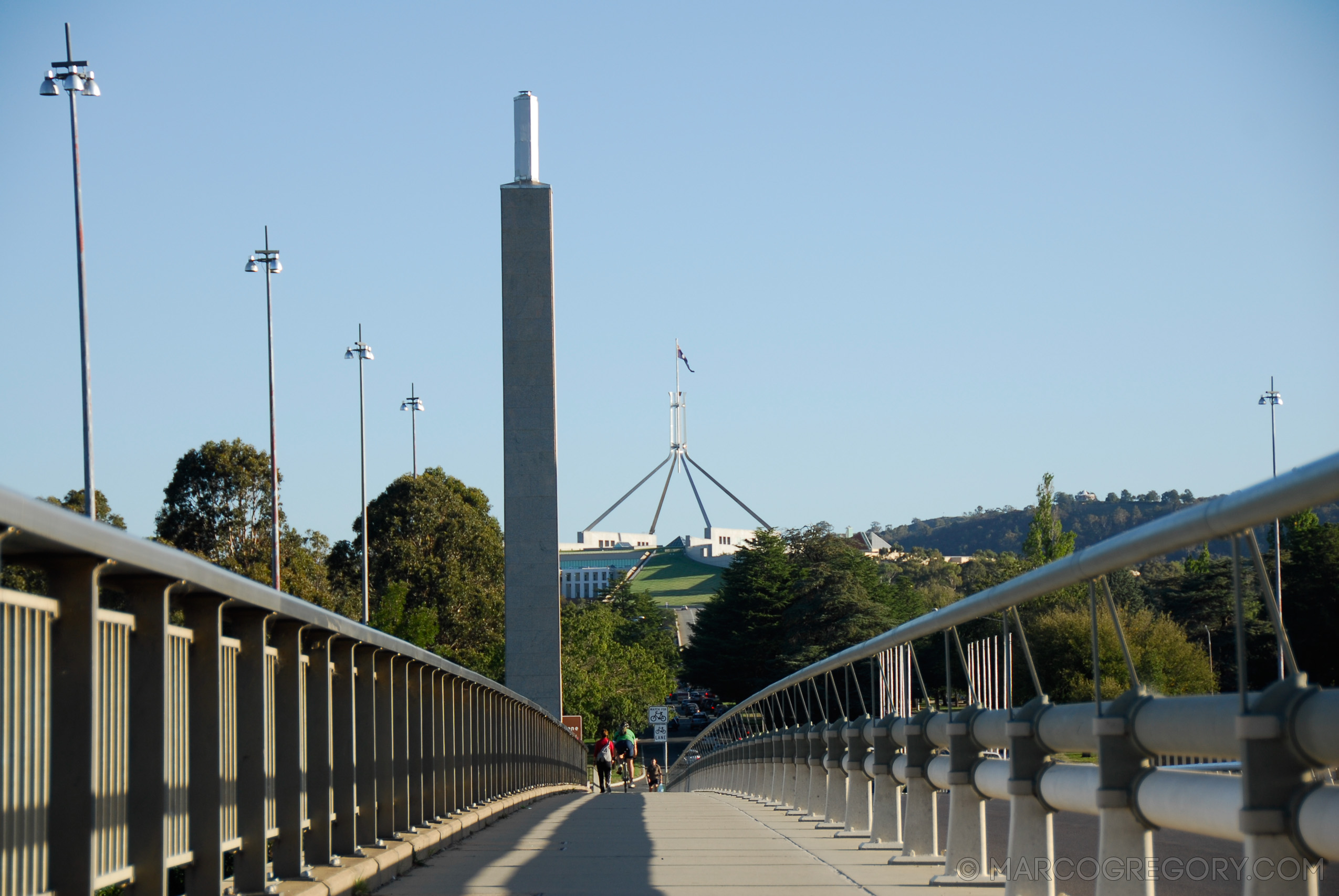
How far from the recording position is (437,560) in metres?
61.9

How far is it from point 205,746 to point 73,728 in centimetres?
105

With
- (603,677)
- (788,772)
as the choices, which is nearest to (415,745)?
(788,772)

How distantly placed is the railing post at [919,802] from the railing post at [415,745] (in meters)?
2.70

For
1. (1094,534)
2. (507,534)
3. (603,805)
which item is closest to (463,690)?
(603,805)

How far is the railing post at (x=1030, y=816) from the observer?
455 cm

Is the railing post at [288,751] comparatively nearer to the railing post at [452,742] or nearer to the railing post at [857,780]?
the railing post at [857,780]

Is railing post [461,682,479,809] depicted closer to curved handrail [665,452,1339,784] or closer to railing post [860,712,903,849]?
railing post [860,712,903,849]

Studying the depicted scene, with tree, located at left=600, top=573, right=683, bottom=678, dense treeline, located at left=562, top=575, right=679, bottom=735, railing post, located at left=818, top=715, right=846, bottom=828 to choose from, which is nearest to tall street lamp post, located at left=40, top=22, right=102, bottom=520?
railing post, located at left=818, top=715, right=846, bottom=828

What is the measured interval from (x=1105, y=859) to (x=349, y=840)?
3455 millimetres

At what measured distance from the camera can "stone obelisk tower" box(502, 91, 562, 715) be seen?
108 ft

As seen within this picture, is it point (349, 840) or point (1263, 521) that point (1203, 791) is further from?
point (349, 840)

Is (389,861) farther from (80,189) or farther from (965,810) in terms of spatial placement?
(80,189)

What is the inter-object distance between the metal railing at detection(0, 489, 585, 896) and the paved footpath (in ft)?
1.83

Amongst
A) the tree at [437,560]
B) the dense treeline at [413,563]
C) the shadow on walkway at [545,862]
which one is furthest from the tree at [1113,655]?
the tree at [437,560]
